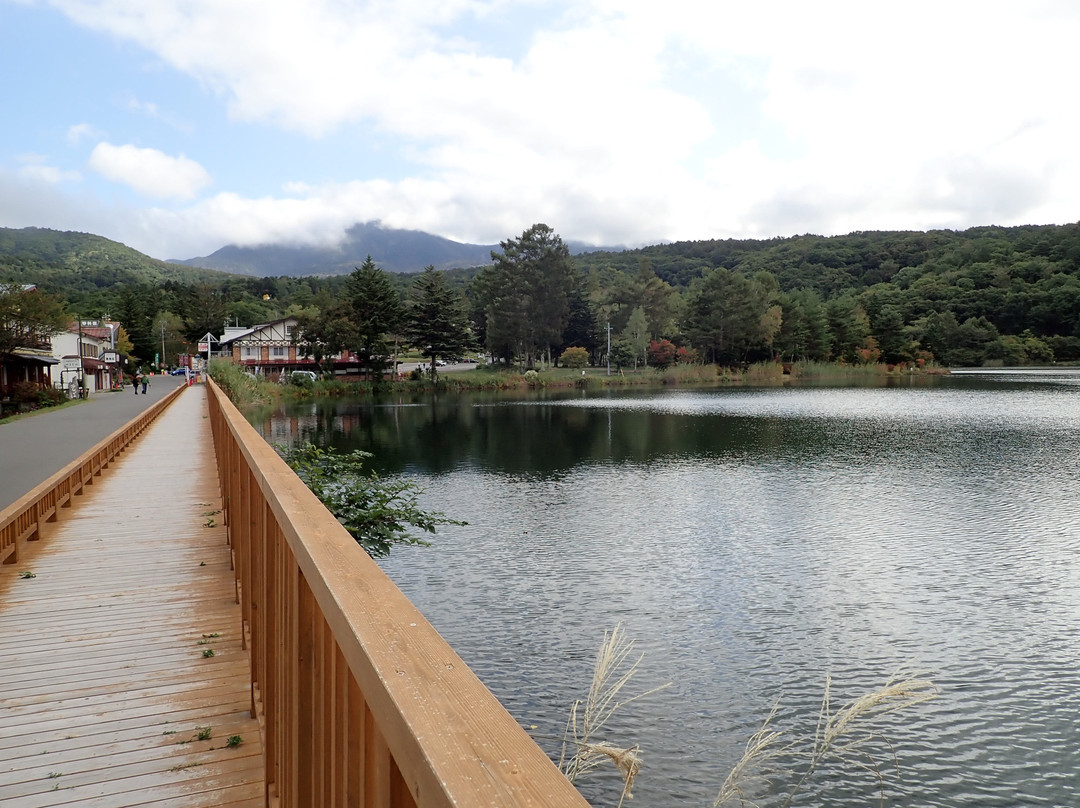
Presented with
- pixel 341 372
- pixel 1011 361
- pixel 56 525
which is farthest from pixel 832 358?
pixel 56 525

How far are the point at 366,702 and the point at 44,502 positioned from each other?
23.6ft

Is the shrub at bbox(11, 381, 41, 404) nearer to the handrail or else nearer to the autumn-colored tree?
the handrail

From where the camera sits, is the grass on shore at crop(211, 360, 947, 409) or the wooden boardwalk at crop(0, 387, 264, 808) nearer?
the wooden boardwalk at crop(0, 387, 264, 808)

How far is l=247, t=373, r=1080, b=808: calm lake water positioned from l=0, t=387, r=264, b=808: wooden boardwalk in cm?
372

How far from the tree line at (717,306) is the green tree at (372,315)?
12cm

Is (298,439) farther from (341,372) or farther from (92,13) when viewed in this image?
(341,372)

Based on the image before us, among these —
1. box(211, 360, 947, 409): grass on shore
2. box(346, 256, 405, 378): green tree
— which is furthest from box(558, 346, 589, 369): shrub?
box(346, 256, 405, 378): green tree

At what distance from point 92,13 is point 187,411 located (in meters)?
10.5

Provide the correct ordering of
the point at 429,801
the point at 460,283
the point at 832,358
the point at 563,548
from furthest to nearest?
the point at 460,283 → the point at 832,358 → the point at 563,548 → the point at 429,801

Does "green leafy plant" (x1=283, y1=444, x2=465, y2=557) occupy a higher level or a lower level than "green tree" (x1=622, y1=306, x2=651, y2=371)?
lower

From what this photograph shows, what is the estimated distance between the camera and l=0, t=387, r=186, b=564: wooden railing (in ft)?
18.8

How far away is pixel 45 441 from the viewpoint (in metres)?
17.2

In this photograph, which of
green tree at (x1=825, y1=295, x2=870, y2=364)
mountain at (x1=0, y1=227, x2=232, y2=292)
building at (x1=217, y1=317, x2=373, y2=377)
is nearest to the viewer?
building at (x1=217, y1=317, x2=373, y2=377)

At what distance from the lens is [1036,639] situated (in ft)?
30.2
